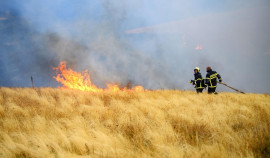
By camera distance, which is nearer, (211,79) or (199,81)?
(211,79)

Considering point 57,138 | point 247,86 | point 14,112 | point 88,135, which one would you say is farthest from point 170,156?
point 247,86

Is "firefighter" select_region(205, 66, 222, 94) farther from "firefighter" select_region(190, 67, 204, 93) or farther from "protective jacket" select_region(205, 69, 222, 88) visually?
"firefighter" select_region(190, 67, 204, 93)

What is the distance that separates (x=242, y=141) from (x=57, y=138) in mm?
3478

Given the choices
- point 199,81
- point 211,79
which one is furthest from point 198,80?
point 211,79

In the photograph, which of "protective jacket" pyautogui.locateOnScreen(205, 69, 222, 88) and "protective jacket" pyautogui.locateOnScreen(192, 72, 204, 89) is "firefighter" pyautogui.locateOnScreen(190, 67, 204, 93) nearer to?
"protective jacket" pyautogui.locateOnScreen(192, 72, 204, 89)

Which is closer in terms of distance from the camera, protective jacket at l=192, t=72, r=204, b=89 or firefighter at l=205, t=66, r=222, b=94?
firefighter at l=205, t=66, r=222, b=94

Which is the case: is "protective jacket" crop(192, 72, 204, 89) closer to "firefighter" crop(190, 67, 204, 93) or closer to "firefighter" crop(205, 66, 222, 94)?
"firefighter" crop(190, 67, 204, 93)

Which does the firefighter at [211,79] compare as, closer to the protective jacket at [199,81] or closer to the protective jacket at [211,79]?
the protective jacket at [211,79]

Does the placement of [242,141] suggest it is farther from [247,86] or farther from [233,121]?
[247,86]

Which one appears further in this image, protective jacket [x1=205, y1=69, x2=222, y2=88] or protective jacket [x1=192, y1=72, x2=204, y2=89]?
protective jacket [x1=192, y1=72, x2=204, y2=89]

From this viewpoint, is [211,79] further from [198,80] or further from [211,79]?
[198,80]

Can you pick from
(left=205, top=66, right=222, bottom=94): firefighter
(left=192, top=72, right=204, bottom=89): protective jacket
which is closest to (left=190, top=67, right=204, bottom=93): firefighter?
(left=192, top=72, right=204, bottom=89): protective jacket

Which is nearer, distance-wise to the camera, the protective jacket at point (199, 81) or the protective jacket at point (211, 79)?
the protective jacket at point (211, 79)

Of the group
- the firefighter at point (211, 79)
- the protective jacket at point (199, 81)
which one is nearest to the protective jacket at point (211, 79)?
the firefighter at point (211, 79)
